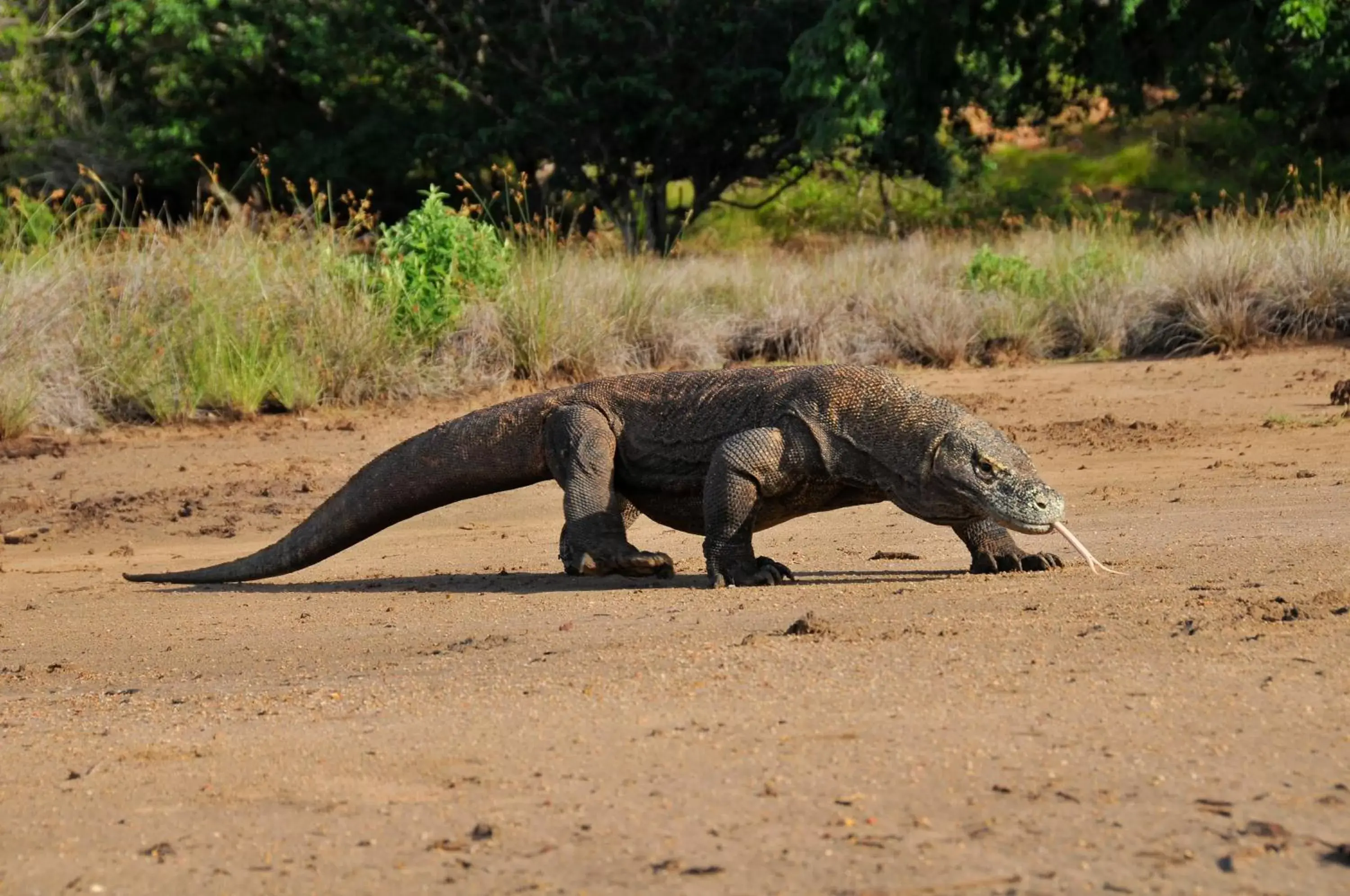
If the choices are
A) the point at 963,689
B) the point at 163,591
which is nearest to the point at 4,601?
the point at 163,591

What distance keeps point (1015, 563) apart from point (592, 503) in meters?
1.73

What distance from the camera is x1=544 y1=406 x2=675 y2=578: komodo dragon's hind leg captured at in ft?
24.7

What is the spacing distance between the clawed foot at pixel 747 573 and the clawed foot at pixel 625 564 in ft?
1.08

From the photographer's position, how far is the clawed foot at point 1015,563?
7102mm

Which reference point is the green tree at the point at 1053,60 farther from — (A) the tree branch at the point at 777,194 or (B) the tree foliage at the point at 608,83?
(A) the tree branch at the point at 777,194

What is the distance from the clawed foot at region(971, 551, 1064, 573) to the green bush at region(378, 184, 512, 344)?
329 inches

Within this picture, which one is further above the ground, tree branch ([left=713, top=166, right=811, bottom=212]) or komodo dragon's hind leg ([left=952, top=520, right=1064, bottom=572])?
tree branch ([left=713, top=166, right=811, bottom=212])

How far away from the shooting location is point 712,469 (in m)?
7.32

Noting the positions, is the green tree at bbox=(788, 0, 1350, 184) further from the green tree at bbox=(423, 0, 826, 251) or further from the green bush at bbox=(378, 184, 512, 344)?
the green bush at bbox=(378, 184, 512, 344)

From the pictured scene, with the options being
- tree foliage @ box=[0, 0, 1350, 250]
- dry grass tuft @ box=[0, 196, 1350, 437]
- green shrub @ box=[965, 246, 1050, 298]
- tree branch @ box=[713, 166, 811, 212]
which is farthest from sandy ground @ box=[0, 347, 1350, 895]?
tree branch @ box=[713, 166, 811, 212]

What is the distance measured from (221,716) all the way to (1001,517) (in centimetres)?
290

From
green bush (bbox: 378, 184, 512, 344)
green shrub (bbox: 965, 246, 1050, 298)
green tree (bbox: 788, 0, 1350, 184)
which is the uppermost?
green tree (bbox: 788, 0, 1350, 184)

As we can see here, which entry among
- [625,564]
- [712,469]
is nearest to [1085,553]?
[712,469]

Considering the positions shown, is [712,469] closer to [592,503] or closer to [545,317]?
[592,503]
